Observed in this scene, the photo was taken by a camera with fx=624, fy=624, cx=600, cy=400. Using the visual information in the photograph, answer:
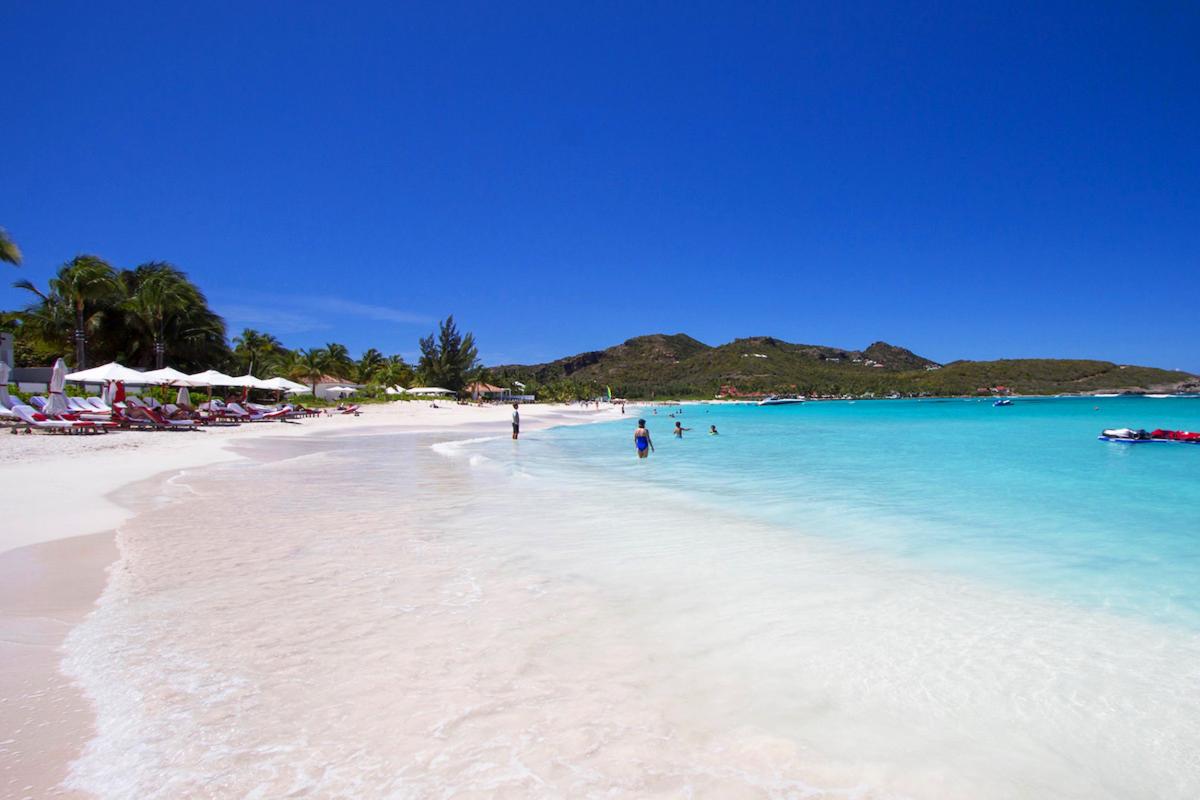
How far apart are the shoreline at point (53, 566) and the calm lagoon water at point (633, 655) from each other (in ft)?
0.47

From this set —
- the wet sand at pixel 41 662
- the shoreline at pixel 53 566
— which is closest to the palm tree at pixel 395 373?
the shoreline at pixel 53 566

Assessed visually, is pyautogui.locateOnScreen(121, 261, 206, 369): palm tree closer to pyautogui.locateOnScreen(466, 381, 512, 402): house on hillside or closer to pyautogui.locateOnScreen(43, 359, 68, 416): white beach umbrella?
pyautogui.locateOnScreen(43, 359, 68, 416): white beach umbrella

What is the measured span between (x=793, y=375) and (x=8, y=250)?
5652 inches

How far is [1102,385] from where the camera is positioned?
138000 millimetres

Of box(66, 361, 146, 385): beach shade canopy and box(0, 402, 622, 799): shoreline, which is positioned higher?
box(66, 361, 146, 385): beach shade canopy

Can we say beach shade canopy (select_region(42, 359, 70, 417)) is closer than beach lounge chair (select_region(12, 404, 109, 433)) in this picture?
No

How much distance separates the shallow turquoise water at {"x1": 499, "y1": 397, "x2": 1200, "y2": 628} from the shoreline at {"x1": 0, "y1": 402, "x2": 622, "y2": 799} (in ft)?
21.0

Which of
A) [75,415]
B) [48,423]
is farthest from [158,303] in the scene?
[48,423]

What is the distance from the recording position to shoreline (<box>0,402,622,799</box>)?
2.89 m

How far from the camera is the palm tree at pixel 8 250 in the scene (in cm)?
2505

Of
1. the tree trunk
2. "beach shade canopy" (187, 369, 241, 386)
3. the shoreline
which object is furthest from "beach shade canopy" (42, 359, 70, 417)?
the tree trunk

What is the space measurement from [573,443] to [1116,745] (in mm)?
22915

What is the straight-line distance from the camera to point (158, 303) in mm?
35875

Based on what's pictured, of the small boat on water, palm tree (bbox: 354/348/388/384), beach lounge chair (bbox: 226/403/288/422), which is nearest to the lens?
the small boat on water
